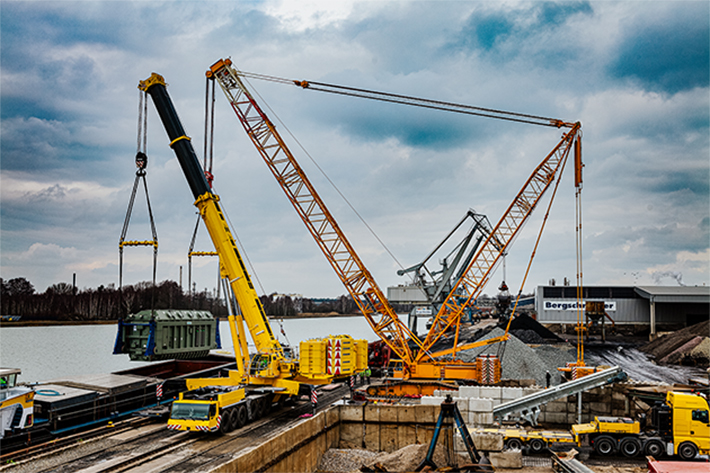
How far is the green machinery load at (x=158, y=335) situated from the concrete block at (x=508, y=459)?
13333 mm

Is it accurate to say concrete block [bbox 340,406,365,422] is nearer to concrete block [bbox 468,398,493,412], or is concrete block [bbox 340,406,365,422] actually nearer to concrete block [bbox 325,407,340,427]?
concrete block [bbox 325,407,340,427]

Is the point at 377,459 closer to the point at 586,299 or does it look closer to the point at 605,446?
the point at 605,446

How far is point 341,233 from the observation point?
27.2 metres

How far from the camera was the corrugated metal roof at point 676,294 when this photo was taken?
58656 mm

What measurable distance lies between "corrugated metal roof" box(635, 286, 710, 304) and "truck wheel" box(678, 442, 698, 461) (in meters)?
49.6

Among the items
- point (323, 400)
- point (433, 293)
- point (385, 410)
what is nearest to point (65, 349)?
point (433, 293)

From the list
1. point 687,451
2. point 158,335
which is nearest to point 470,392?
point 687,451

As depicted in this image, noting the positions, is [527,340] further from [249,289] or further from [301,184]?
[249,289]

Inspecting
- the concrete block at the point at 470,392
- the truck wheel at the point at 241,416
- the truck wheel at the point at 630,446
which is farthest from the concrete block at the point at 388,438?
the truck wheel at the point at 630,446

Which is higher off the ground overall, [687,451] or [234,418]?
[234,418]

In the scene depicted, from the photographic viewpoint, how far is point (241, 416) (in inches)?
691

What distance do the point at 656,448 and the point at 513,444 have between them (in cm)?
446

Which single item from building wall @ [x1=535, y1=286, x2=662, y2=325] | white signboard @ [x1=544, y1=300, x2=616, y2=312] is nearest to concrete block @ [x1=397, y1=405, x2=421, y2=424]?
building wall @ [x1=535, y1=286, x2=662, y2=325]

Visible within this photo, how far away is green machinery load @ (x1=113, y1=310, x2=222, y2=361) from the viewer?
20.6 m
